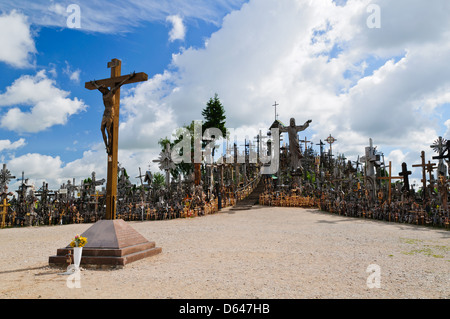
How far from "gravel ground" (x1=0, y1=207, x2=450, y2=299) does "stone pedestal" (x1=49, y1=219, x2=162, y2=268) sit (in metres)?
0.23

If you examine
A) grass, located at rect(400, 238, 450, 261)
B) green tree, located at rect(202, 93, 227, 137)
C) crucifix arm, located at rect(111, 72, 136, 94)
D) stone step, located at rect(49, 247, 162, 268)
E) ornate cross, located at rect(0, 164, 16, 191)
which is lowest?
grass, located at rect(400, 238, 450, 261)

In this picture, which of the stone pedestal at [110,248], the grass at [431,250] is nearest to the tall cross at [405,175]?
the grass at [431,250]

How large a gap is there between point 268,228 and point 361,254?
5468mm

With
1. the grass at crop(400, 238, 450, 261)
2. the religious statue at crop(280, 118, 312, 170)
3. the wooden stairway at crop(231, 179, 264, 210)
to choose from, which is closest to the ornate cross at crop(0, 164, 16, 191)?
the wooden stairway at crop(231, 179, 264, 210)

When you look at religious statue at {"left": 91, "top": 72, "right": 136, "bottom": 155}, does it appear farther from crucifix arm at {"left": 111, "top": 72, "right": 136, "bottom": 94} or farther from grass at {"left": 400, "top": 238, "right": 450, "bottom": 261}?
grass at {"left": 400, "top": 238, "right": 450, "bottom": 261}

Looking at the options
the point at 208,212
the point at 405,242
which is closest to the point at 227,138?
the point at 208,212

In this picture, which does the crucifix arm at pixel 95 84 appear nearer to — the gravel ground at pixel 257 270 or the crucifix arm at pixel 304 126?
the gravel ground at pixel 257 270

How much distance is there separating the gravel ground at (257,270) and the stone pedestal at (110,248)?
9.2 inches

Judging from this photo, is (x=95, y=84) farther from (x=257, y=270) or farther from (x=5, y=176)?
(x=5, y=176)

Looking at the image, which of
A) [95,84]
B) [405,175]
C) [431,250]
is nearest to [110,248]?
[95,84]

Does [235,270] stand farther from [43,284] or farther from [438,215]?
[438,215]

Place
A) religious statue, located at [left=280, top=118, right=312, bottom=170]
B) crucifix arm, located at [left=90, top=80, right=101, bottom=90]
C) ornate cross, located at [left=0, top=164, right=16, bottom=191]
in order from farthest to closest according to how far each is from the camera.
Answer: religious statue, located at [left=280, top=118, right=312, bottom=170] < ornate cross, located at [left=0, top=164, right=16, bottom=191] < crucifix arm, located at [left=90, top=80, right=101, bottom=90]

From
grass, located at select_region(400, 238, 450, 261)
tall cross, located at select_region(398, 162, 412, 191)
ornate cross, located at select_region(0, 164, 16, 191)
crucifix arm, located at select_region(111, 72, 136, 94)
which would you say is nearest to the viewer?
grass, located at select_region(400, 238, 450, 261)

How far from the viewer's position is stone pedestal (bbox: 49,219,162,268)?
676 centimetres
